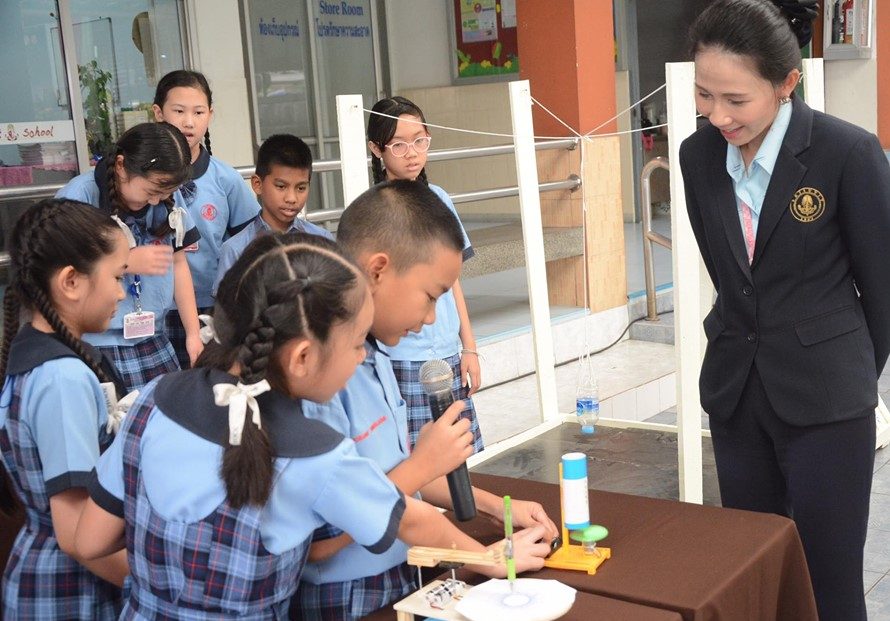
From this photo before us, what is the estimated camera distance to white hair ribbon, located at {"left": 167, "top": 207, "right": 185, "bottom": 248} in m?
2.84

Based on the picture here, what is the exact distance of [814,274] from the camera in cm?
200

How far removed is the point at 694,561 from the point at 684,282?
1.74 m

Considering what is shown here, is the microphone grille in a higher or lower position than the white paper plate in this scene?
higher

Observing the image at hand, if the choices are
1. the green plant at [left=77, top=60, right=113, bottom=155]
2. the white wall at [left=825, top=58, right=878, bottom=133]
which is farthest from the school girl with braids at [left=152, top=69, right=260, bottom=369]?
the white wall at [left=825, top=58, right=878, bottom=133]

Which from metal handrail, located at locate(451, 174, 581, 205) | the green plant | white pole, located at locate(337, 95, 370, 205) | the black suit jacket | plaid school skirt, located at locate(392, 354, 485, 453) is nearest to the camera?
the black suit jacket

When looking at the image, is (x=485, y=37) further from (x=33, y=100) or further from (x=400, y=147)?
(x=400, y=147)

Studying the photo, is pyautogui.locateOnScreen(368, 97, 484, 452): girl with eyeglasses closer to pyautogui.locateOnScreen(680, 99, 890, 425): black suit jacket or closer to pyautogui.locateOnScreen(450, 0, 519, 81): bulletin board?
pyautogui.locateOnScreen(680, 99, 890, 425): black suit jacket

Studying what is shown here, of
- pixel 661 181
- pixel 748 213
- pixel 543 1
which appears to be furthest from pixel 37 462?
pixel 661 181

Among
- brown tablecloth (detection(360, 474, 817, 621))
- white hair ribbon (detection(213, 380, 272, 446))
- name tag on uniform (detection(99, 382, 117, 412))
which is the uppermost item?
white hair ribbon (detection(213, 380, 272, 446))

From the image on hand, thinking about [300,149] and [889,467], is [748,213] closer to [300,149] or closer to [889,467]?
[300,149]

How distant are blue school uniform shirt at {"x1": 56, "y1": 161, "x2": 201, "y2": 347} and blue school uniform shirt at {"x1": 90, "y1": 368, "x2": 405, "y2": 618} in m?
1.38

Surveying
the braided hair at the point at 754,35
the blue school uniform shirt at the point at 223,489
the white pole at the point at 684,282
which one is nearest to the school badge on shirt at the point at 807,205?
the braided hair at the point at 754,35

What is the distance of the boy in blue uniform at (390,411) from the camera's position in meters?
1.54

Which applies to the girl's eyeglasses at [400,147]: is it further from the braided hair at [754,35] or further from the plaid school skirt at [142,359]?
the braided hair at [754,35]
